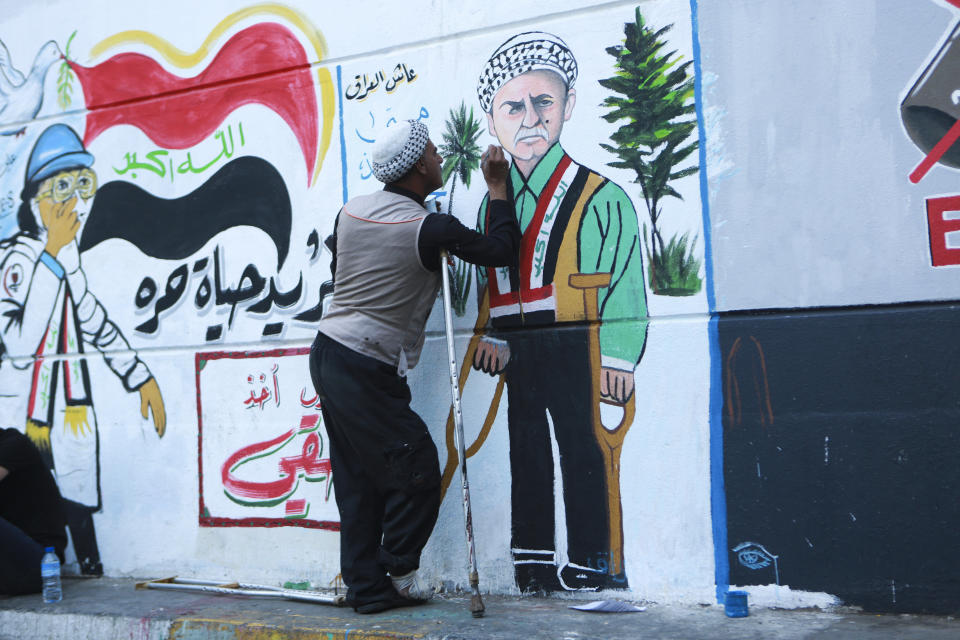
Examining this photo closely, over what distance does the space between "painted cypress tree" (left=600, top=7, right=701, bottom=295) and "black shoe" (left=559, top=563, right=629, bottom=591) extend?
1.18 meters

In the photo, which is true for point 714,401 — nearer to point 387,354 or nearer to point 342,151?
point 387,354

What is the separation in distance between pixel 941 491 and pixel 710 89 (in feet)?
5.70

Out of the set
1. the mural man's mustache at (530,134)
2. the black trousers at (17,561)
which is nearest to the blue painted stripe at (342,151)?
the mural man's mustache at (530,134)

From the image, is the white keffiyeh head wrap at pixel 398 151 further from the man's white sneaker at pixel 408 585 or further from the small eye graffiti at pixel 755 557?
the small eye graffiti at pixel 755 557

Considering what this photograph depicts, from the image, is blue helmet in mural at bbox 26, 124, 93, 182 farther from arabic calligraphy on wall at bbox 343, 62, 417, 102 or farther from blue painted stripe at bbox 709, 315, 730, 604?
blue painted stripe at bbox 709, 315, 730, 604

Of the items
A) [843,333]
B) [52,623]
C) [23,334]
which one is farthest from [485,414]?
[23,334]

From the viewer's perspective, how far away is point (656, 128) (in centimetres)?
390

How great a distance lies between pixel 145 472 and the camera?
5039 millimetres

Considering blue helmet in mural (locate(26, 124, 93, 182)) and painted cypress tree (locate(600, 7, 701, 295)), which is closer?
painted cypress tree (locate(600, 7, 701, 295))

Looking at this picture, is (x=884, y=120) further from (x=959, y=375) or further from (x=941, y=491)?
(x=941, y=491)

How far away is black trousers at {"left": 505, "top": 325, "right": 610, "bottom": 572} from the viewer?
3.96 meters

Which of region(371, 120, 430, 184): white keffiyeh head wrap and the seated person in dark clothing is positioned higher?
region(371, 120, 430, 184): white keffiyeh head wrap

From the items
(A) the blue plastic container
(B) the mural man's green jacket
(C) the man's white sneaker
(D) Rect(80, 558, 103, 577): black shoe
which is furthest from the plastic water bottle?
(A) the blue plastic container

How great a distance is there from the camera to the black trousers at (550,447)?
156 inches
